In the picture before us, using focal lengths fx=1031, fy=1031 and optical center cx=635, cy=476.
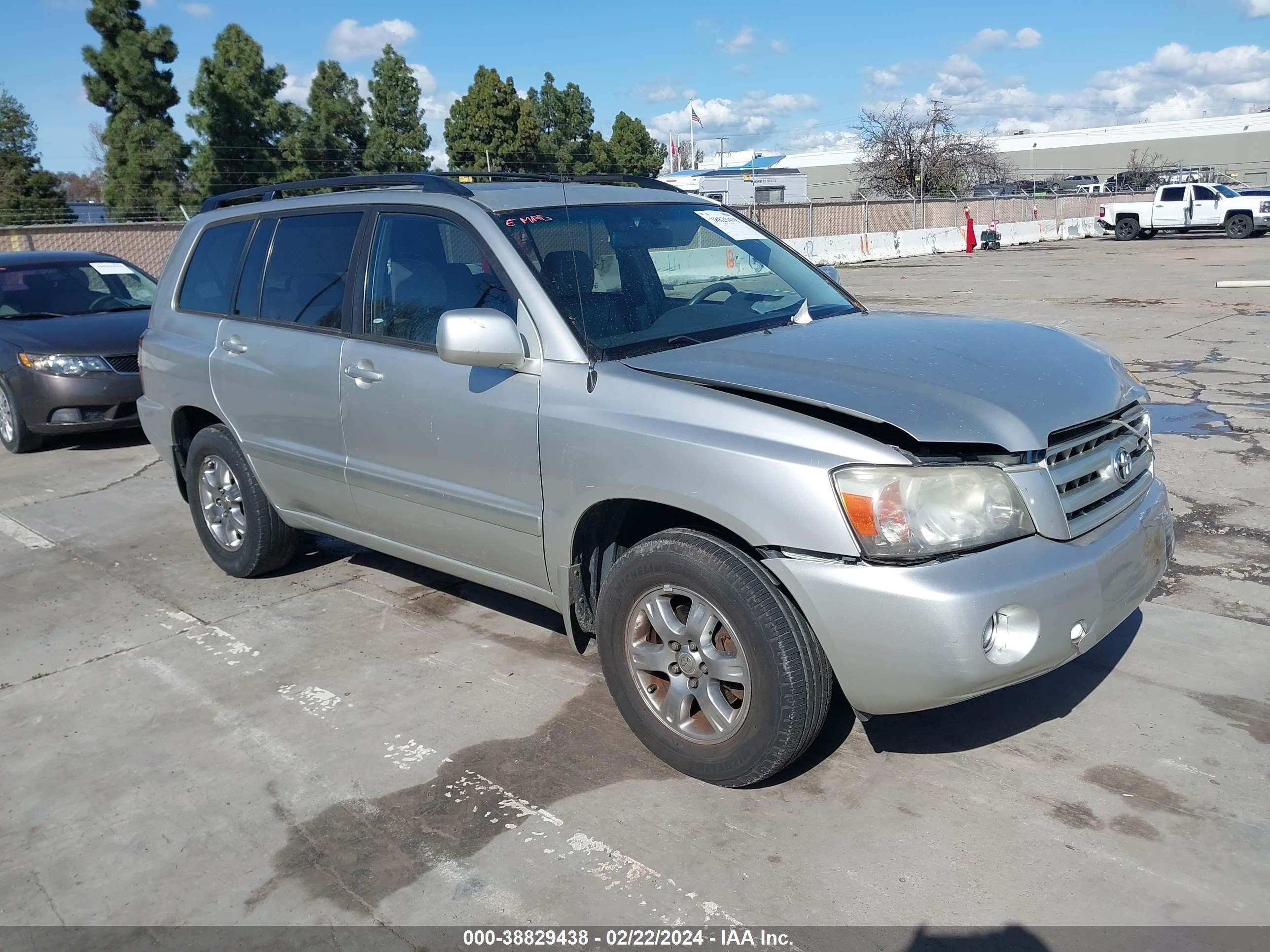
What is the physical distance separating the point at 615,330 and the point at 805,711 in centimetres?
151

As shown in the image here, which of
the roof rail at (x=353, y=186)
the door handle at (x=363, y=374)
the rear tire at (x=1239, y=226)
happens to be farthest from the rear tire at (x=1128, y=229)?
the door handle at (x=363, y=374)

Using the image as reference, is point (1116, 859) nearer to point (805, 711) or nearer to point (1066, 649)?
point (1066, 649)

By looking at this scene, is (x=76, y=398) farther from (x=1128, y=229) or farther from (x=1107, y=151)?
(x=1107, y=151)

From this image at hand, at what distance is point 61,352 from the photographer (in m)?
8.51

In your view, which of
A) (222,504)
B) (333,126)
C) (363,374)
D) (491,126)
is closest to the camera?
(363,374)

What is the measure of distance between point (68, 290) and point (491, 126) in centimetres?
4594

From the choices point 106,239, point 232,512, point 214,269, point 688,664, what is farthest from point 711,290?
point 106,239

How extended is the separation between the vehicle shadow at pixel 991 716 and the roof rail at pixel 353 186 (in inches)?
102

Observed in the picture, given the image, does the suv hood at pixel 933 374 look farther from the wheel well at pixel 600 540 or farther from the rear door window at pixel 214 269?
the rear door window at pixel 214 269

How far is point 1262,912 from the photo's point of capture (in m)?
2.65

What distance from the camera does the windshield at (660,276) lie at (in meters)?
3.74

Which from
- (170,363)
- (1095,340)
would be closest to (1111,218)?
(1095,340)

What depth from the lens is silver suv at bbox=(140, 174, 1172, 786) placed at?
2871 millimetres

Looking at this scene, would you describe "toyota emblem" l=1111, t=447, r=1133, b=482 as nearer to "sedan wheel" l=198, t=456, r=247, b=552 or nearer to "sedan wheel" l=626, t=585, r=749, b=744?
"sedan wheel" l=626, t=585, r=749, b=744
